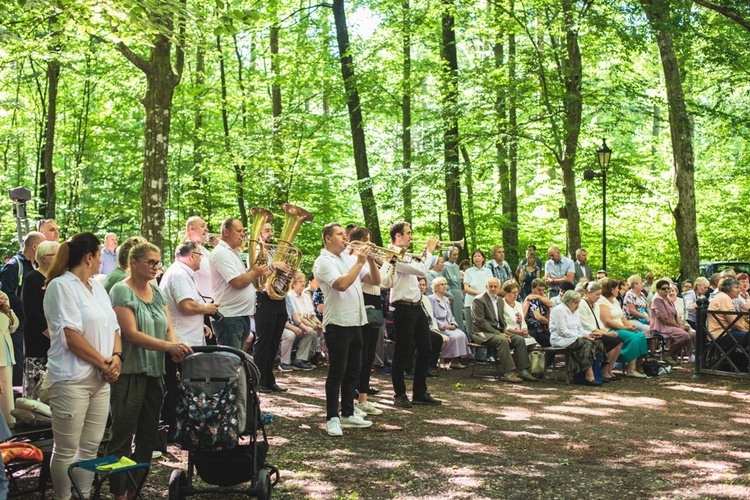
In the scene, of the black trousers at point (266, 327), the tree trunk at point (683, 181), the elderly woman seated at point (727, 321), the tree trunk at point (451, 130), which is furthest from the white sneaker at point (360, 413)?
the tree trunk at point (683, 181)

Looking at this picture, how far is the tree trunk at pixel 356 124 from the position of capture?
2025cm

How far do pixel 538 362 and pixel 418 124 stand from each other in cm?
1362

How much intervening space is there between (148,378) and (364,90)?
55.3 ft

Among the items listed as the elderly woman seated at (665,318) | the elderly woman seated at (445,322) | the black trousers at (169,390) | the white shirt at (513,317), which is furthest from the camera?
the elderly woman seated at (665,318)

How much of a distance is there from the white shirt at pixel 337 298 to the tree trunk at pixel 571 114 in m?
11.2

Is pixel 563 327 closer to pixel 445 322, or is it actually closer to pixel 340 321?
pixel 445 322

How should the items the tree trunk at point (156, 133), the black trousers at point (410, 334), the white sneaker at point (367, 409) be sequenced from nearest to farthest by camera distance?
the white sneaker at point (367, 409) < the black trousers at point (410, 334) < the tree trunk at point (156, 133)

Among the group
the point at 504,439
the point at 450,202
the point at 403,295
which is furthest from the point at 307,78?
the point at 504,439

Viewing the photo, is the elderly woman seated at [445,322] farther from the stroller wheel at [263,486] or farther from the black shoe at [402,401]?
the stroller wheel at [263,486]

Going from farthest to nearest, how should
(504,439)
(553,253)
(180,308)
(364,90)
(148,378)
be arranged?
(364,90) < (553,253) < (504,439) < (180,308) < (148,378)

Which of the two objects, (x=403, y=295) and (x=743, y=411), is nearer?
(x=403, y=295)

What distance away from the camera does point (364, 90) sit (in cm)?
2164

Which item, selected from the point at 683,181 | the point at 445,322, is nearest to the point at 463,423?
the point at 445,322

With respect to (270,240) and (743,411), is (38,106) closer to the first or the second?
(270,240)
